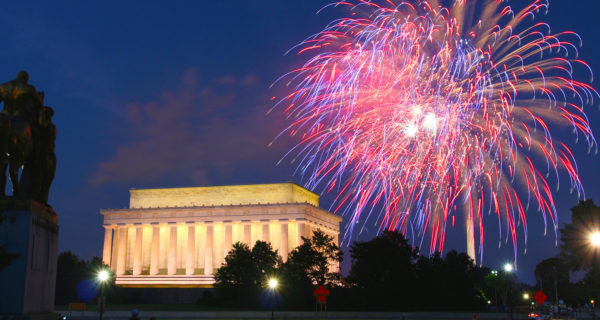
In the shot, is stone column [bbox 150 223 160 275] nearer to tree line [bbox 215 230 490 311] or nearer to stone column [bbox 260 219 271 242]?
stone column [bbox 260 219 271 242]

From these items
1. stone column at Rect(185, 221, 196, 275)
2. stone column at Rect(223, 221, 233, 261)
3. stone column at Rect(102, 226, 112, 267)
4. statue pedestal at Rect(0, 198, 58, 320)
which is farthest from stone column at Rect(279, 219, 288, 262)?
statue pedestal at Rect(0, 198, 58, 320)

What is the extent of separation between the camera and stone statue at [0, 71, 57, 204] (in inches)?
736

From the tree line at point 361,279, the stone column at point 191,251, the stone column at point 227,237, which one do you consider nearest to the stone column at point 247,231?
the stone column at point 227,237

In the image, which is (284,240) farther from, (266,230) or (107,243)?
(107,243)

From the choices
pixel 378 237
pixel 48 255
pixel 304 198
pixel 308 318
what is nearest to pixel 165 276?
pixel 304 198

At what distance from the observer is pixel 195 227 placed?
374ft

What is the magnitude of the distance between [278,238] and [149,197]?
2722cm

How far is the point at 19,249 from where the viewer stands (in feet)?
60.1

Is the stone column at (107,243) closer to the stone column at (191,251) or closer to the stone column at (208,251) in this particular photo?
the stone column at (191,251)

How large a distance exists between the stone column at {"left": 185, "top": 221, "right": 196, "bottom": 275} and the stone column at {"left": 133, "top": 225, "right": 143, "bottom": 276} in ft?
31.0

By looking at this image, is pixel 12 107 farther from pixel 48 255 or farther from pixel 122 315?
pixel 122 315

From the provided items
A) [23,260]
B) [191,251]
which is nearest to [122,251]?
[191,251]

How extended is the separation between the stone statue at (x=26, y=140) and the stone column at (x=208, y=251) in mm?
90215

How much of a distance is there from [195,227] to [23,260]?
96.6 metres
